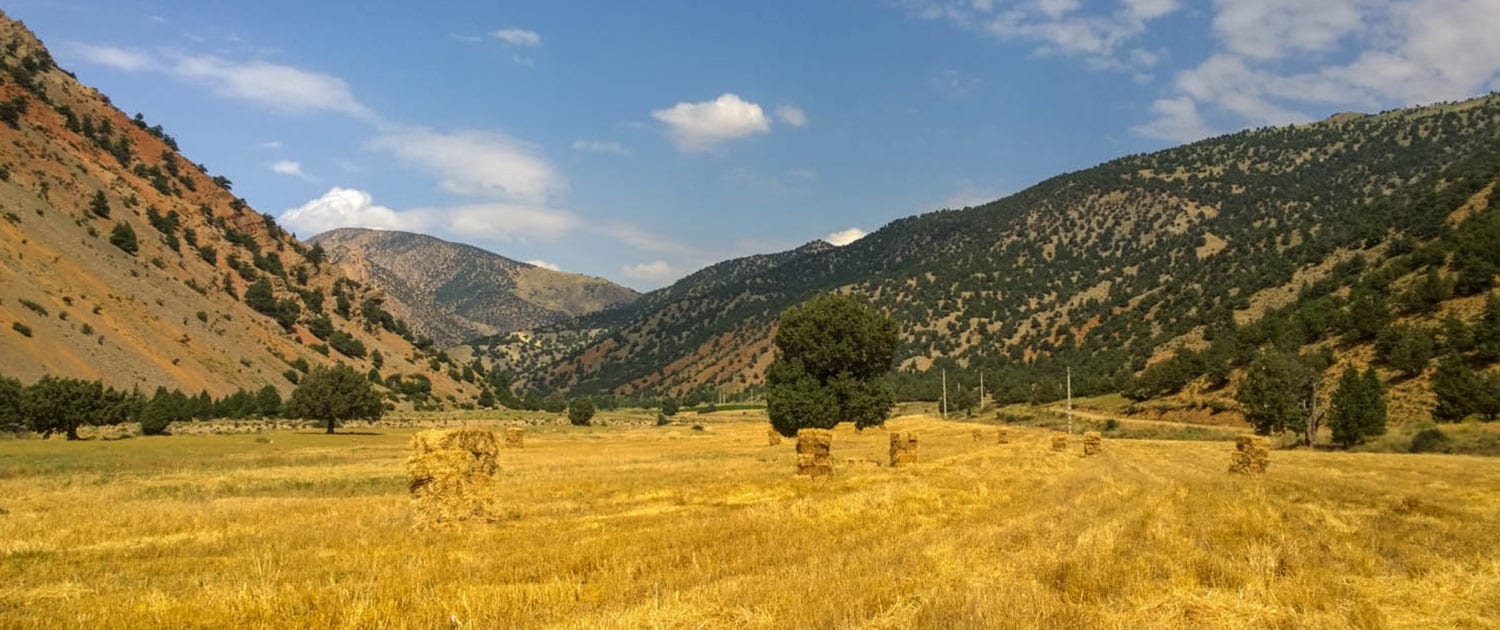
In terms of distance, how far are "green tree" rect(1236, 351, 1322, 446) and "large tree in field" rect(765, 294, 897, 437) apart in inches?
959

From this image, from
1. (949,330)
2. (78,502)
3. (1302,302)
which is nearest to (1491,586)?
(78,502)

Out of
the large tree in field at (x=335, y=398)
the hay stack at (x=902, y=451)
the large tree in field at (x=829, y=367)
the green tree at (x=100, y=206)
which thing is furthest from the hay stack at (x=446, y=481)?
the green tree at (x=100, y=206)

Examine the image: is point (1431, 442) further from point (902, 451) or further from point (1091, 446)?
point (902, 451)

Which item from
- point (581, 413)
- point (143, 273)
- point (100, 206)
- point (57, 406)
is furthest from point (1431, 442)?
point (100, 206)

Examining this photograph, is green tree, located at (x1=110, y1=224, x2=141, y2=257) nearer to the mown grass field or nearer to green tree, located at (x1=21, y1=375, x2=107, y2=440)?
green tree, located at (x1=21, y1=375, x2=107, y2=440)

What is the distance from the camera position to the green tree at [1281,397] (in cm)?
5222

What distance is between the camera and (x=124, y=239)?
109875 millimetres

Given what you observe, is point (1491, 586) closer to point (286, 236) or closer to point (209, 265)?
point (209, 265)

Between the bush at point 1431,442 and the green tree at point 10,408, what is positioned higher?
the green tree at point 10,408

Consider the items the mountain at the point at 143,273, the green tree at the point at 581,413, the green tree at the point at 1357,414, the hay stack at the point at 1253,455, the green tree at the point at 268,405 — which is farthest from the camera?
the green tree at the point at 581,413

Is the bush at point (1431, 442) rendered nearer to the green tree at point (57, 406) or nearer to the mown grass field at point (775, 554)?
the mown grass field at point (775, 554)

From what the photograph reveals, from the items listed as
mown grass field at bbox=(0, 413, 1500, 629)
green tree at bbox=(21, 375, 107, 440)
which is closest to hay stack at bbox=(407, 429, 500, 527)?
mown grass field at bbox=(0, 413, 1500, 629)

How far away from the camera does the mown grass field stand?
315 inches

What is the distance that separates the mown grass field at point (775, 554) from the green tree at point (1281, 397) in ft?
102
